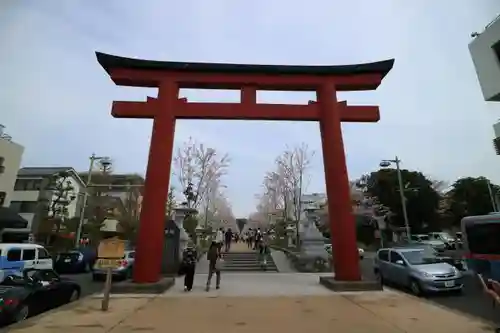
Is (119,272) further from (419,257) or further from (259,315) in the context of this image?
(419,257)

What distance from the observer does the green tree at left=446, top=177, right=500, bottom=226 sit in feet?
122

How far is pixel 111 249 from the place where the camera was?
8219 millimetres

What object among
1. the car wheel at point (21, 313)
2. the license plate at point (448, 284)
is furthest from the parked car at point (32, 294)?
the license plate at point (448, 284)

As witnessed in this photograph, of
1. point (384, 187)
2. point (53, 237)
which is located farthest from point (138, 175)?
point (384, 187)

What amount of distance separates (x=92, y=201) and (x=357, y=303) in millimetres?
33132

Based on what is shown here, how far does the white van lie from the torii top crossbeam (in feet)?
24.2

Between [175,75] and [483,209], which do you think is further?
[483,209]

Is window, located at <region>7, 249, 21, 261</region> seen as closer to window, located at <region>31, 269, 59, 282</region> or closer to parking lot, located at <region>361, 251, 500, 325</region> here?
window, located at <region>31, 269, 59, 282</region>

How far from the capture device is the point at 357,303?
28.9ft

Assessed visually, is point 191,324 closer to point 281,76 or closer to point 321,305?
point 321,305

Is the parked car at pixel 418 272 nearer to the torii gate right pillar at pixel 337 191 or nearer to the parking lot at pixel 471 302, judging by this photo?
the parking lot at pixel 471 302

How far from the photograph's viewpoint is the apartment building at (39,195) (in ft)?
103

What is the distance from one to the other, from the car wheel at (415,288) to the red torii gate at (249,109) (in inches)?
74.5

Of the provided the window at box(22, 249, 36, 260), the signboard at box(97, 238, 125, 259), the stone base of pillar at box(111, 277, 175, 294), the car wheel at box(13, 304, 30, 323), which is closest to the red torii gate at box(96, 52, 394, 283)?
the stone base of pillar at box(111, 277, 175, 294)
